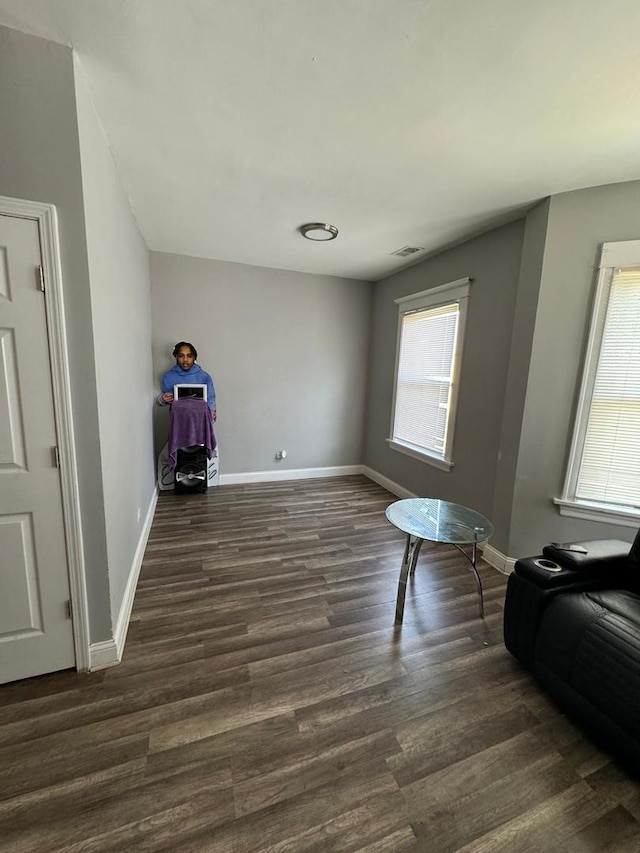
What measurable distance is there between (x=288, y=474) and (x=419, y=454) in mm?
1757

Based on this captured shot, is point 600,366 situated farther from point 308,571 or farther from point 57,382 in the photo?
point 57,382

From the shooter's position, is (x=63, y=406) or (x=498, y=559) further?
(x=498, y=559)

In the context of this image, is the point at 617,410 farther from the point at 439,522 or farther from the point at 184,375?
the point at 184,375

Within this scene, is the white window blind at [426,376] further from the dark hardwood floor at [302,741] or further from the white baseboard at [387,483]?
the dark hardwood floor at [302,741]

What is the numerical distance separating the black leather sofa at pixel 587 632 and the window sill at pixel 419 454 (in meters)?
1.49

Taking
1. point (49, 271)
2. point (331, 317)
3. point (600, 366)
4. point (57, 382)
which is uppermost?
point (331, 317)

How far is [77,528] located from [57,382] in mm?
645

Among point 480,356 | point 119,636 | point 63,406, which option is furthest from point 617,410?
point 119,636

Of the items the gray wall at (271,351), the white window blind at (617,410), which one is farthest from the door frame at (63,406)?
the white window blind at (617,410)

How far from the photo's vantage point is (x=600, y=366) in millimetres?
2219

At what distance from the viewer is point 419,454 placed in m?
3.61

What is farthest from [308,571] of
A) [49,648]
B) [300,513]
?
[49,648]

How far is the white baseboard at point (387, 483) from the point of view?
3901mm

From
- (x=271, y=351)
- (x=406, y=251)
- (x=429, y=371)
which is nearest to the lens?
(x=406, y=251)
